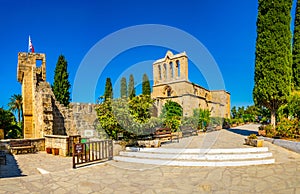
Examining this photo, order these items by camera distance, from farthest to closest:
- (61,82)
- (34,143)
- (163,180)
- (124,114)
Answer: (61,82)
(34,143)
(124,114)
(163,180)

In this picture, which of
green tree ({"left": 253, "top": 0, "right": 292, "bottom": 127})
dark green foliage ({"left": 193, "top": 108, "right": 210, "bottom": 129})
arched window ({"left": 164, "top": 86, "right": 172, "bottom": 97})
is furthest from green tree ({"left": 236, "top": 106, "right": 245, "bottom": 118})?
green tree ({"left": 253, "top": 0, "right": 292, "bottom": 127})

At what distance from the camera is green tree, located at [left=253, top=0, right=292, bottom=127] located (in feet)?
37.8

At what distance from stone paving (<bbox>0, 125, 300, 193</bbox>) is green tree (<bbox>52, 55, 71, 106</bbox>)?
20.6m

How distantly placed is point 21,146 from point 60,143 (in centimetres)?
240

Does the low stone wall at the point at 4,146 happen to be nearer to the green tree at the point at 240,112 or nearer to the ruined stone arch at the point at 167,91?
the ruined stone arch at the point at 167,91

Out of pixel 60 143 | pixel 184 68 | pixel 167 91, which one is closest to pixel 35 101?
pixel 60 143

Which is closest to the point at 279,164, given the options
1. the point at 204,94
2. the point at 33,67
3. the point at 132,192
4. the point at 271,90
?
the point at 132,192

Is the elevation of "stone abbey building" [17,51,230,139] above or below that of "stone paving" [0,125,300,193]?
above

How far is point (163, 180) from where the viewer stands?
5.31 m

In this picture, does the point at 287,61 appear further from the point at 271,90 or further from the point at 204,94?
the point at 204,94

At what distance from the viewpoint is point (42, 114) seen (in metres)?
13.4

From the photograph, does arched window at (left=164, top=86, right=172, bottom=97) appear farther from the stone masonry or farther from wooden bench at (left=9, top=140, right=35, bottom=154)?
wooden bench at (left=9, top=140, right=35, bottom=154)

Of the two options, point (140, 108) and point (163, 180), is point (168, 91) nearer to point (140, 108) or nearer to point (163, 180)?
point (140, 108)

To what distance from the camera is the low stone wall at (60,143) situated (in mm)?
9961
